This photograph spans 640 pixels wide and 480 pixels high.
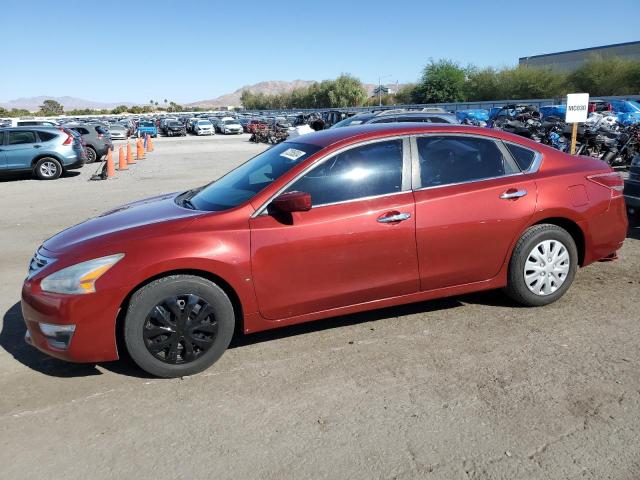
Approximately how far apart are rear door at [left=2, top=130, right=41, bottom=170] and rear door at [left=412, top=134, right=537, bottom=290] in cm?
1486

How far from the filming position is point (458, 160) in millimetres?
4430

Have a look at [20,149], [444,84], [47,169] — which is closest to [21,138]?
[20,149]

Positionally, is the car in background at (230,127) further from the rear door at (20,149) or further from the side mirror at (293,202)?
the side mirror at (293,202)

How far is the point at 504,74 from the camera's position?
68812mm

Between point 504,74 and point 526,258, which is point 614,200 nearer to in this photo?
point 526,258

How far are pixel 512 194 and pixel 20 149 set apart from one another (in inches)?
611

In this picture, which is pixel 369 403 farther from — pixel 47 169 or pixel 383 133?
pixel 47 169

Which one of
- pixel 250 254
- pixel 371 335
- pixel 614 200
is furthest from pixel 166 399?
pixel 614 200

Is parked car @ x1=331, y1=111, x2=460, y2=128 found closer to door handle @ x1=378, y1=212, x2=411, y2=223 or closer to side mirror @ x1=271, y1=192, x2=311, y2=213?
door handle @ x1=378, y1=212, x2=411, y2=223

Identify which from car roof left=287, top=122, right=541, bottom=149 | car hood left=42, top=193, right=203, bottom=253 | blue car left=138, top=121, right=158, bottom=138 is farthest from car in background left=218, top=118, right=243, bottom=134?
car hood left=42, top=193, right=203, bottom=253

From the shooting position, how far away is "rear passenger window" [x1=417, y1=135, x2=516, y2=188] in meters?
4.30

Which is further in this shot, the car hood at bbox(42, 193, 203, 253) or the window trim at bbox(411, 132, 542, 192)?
the window trim at bbox(411, 132, 542, 192)

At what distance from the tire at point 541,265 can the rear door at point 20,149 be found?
50.4 ft

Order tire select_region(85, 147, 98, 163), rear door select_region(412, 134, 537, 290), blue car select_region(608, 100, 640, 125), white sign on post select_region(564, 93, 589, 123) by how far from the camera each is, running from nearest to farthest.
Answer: rear door select_region(412, 134, 537, 290)
white sign on post select_region(564, 93, 589, 123)
tire select_region(85, 147, 98, 163)
blue car select_region(608, 100, 640, 125)
